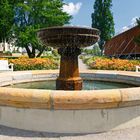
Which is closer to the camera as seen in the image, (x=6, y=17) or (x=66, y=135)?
(x=66, y=135)

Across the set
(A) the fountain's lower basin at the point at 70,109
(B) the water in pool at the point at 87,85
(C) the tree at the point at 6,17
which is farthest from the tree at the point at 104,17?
(A) the fountain's lower basin at the point at 70,109

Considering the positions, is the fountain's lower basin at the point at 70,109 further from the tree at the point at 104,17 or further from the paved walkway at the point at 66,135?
the tree at the point at 104,17

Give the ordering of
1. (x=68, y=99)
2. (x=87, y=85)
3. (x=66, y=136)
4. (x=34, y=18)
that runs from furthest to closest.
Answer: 1. (x=34, y=18)
2. (x=87, y=85)
3. (x=66, y=136)
4. (x=68, y=99)

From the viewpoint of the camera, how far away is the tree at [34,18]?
3797 cm

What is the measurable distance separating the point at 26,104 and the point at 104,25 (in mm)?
57482

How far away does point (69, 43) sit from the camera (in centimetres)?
700

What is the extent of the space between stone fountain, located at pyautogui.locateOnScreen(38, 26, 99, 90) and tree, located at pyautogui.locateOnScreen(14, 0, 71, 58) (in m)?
30.4

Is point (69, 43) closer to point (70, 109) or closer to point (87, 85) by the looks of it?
point (70, 109)

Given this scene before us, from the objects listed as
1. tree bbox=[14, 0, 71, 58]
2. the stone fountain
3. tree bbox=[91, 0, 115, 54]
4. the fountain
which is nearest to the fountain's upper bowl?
the stone fountain

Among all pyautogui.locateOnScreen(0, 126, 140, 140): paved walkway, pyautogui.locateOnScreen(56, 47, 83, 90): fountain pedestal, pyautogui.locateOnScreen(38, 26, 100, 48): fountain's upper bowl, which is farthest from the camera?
pyautogui.locateOnScreen(56, 47, 83, 90): fountain pedestal

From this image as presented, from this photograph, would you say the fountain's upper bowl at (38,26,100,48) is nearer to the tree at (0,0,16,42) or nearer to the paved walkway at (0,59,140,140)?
the paved walkway at (0,59,140,140)

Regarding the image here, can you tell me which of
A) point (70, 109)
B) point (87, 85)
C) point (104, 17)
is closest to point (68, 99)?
point (70, 109)

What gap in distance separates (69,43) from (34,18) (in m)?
34.3

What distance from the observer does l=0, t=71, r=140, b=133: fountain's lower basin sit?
4.66 metres
